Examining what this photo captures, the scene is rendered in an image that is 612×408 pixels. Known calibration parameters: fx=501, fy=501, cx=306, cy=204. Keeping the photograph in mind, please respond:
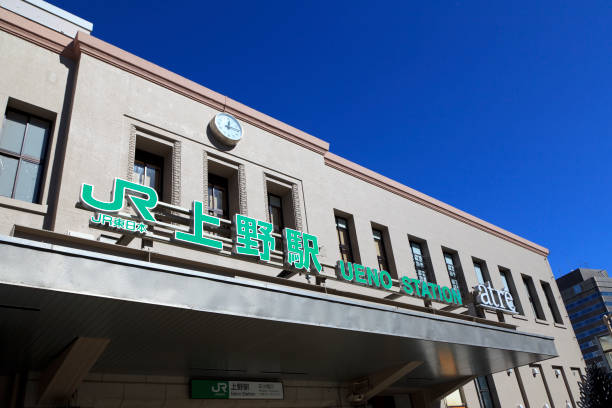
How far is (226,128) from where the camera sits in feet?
48.1

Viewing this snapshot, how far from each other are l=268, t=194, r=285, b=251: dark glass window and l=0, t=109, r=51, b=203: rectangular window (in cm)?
643

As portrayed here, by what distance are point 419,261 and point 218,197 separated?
873 centimetres

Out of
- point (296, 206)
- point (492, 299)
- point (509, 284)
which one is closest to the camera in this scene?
point (296, 206)

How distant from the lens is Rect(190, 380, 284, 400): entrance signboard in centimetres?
1125

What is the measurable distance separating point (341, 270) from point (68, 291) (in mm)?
7385

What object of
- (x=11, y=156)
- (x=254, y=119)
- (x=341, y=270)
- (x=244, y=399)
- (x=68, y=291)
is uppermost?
(x=254, y=119)

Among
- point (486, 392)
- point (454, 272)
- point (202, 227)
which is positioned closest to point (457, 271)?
point (454, 272)

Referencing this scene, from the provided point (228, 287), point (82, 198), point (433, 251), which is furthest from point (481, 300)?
point (82, 198)

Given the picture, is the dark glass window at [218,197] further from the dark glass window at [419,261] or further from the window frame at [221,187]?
the dark glass window at [419,261]

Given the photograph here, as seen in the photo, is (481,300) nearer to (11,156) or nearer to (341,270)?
(341,270)

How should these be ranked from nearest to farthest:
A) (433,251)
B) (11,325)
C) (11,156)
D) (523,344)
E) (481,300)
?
(11,325)
(11,156)
(523,344)
(481,300)
(433,251)

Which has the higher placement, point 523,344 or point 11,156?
point 11,156

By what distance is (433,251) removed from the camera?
1981 cm

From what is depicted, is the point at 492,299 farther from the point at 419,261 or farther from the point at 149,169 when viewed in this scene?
the point at 149,169
